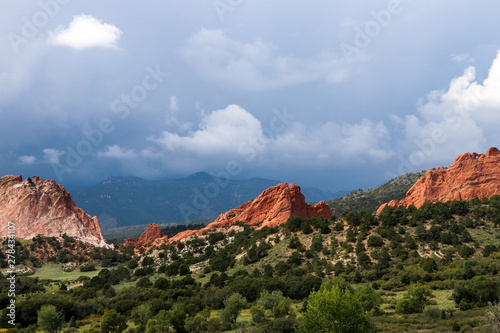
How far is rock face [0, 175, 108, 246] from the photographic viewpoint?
11869 centimetres

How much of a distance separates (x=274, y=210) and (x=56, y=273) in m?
63.4

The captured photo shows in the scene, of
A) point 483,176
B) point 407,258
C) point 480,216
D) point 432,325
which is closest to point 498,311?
point 432,325

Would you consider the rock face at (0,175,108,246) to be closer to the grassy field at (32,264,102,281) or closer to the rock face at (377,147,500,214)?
the grassy field at (32,264,102,281)

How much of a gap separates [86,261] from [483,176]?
4980 inches

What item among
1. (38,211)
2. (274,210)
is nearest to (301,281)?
(274,210)

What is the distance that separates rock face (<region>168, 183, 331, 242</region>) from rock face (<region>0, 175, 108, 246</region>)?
40211mm

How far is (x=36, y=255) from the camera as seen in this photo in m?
103

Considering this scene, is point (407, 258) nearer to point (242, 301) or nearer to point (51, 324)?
point (242, 301)

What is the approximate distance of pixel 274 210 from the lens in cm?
10888

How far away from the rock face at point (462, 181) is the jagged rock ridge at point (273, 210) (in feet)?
76.0

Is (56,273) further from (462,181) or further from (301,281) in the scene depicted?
(462,181)

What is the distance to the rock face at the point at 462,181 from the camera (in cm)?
10269

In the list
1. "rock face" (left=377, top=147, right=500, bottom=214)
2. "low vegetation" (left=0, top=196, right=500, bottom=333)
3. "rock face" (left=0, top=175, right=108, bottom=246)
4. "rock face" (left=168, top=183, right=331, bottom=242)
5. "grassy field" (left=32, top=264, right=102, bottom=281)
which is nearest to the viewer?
"low vegetation" (left=0, top=196, right=500, bottom=333)

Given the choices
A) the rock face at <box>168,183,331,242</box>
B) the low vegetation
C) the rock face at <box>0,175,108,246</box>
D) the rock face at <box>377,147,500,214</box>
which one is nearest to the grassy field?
the low vegetation
